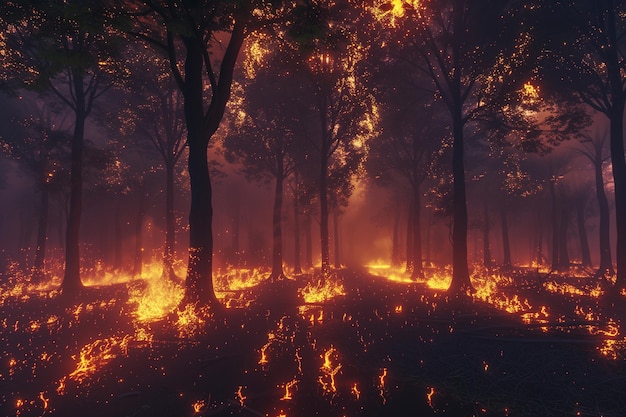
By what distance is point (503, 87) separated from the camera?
49.0ft

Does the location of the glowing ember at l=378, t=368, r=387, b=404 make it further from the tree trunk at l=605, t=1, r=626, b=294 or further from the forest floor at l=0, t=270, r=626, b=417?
the tree trunk at l=605, t=1, r=626, b=294

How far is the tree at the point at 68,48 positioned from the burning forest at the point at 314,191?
100 mm

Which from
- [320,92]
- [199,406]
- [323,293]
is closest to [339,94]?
[320,92]

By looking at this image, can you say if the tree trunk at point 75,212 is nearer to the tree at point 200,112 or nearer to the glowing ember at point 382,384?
the tree at point 200,112

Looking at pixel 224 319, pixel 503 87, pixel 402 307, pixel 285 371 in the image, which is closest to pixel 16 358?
pixel 224 319

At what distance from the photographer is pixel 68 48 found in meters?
13.2

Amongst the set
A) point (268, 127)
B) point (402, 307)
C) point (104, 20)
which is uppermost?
point (268, 127)

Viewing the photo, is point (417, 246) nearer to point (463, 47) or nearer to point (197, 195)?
point (463, 47)

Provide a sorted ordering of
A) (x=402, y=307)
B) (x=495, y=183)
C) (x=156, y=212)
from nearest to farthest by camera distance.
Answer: (x=402, y=307) → (x=495, y=183) → (x=156, y=212)

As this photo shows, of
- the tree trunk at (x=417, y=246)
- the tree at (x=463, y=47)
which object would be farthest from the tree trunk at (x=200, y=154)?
the tree trunk at (x=417, y=246)

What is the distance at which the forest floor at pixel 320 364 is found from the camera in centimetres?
509

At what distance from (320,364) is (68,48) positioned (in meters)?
14.5

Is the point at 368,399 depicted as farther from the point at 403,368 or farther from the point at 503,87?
the point at 503,87

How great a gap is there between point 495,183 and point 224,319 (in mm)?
32752
